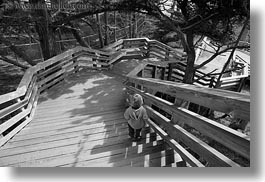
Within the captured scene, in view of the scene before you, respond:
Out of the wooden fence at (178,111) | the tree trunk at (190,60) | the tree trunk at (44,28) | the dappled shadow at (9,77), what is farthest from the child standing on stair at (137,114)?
the dappled shadow at (9,77)

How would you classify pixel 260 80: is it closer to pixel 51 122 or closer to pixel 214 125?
pixel 214 125

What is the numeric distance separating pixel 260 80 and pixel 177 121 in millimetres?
1161

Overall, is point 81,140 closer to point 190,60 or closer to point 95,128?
point 95,128

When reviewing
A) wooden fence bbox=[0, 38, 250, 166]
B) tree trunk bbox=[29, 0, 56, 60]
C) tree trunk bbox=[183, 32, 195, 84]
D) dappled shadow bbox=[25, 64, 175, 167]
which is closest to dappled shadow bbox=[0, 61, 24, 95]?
tree trunk bbox=[29, 0, 56, 60]

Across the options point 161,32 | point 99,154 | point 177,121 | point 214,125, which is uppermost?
point 161,32

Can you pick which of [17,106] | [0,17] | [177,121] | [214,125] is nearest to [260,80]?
[214,125]

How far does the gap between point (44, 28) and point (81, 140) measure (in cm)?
446

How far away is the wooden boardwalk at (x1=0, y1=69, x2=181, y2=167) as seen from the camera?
2.82m

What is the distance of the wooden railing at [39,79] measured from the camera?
3516mm

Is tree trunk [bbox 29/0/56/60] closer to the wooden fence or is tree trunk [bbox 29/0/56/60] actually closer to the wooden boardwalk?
the wooden fence

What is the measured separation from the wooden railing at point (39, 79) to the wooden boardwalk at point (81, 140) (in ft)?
0.81

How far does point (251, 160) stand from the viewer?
5.40 ft

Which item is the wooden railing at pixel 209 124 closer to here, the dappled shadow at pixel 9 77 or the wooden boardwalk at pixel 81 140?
the wooden boardwalk at pixel 81 140

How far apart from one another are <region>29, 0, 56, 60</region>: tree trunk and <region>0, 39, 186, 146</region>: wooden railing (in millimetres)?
576
